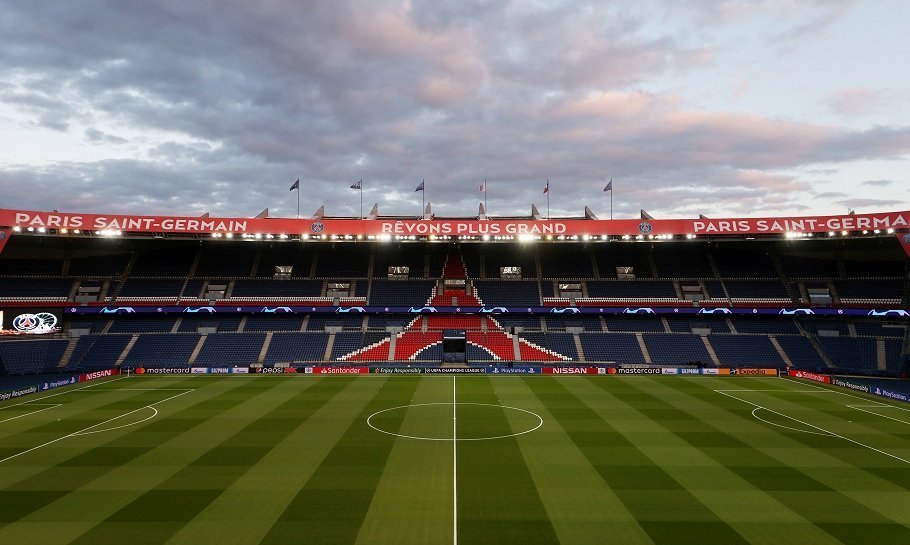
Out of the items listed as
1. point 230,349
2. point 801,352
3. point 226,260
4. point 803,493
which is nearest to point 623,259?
point 801,352

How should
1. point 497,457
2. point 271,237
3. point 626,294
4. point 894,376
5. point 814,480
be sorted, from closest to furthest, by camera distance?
point 814,480
point 497,457
point 894,376
point 271,237
point 626,294

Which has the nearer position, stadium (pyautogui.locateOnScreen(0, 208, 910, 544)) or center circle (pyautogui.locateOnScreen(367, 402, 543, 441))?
stadium (pyautogui.locateOnScreen(0, 208, 910, 544))

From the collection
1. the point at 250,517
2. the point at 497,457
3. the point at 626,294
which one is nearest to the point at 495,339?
the point at 626,294

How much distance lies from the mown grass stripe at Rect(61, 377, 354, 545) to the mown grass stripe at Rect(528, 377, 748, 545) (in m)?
12.7

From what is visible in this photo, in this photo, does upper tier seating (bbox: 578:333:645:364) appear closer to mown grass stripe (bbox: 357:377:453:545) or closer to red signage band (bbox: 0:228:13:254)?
mown grass stripe (bbox: 357:377:453:545)

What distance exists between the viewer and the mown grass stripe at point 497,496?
13094mm

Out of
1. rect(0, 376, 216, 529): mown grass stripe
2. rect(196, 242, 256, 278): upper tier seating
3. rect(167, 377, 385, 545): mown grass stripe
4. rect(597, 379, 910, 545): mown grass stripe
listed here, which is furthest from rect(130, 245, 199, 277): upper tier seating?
rect(597, 379, 910, 545): mown grass stripe

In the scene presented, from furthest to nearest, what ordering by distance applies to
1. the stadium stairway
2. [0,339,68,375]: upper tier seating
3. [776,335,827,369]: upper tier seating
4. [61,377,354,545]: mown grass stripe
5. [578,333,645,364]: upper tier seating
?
1. the stadium stairway
2. [578,333,645,364]: upper tier seating
3. [776,335,827,369]: upper tier seating
4. [0,339,68,375]: upper tier seating
5. [61,377,354,545]: mown grass stripe

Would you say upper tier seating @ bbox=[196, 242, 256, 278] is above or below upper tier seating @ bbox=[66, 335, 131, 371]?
above

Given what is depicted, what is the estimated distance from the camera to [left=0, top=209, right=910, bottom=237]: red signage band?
145 feet

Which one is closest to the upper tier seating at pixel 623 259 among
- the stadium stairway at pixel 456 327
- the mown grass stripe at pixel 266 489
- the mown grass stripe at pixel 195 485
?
the stadium stairway at pixel 456 327

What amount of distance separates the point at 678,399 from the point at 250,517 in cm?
2609

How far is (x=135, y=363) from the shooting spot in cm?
4491

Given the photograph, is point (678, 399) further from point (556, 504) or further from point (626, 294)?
point (626, 294)
